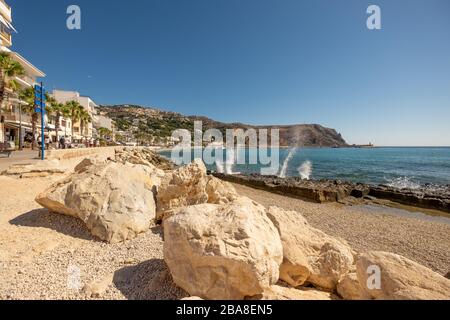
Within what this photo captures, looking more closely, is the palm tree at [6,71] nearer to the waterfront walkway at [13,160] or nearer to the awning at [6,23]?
the waterfront walkway at [13,160]

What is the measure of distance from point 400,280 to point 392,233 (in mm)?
8663

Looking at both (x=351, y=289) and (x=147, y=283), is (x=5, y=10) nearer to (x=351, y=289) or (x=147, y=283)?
(x=147, y=283)

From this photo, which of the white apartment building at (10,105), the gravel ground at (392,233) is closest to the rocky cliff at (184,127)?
the white apartment building at (10,105)

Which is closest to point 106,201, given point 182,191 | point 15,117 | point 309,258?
point 182,191

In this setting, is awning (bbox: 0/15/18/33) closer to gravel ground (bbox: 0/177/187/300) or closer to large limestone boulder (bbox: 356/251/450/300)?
gravel ground (bbox: 0/177/187/300)

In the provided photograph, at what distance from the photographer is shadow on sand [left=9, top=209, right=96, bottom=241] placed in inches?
247

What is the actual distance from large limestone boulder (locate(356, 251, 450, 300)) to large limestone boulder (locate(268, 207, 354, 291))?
0.69 meters

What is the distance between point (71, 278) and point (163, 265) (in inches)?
65.0

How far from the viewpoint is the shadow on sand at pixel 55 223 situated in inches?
247

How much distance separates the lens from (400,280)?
11.4ft
